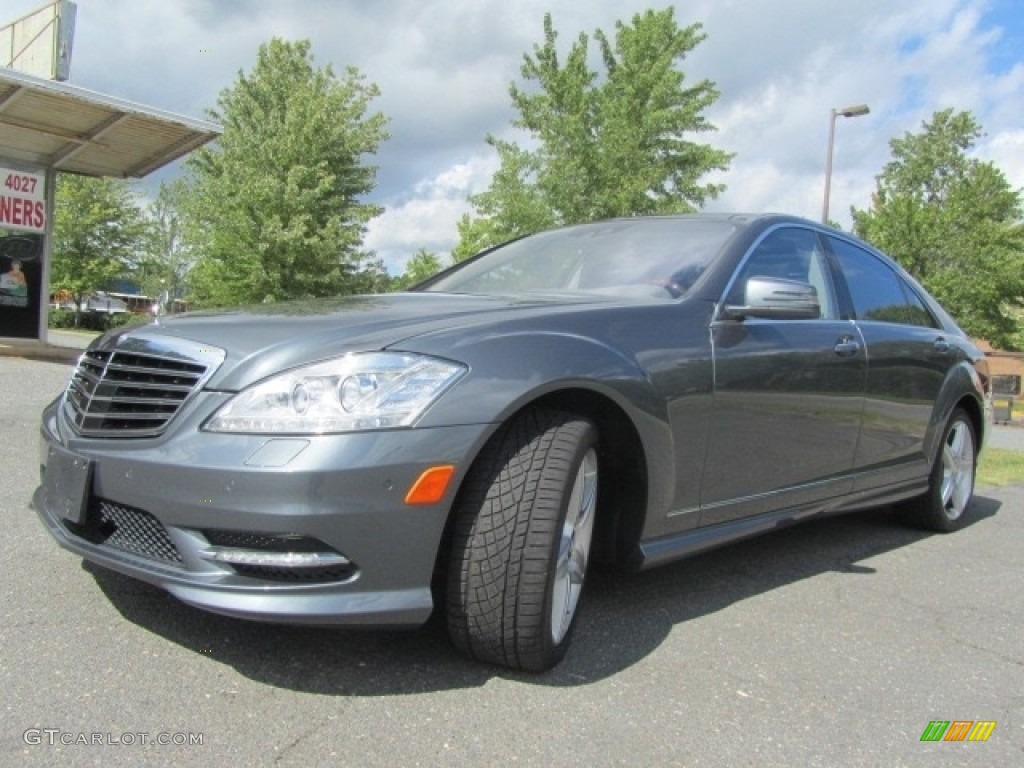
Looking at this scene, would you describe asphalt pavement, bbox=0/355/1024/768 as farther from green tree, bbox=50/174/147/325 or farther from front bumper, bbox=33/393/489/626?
green tree, bbox=50/174/147/325

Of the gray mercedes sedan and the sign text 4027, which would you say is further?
the sign text 4027

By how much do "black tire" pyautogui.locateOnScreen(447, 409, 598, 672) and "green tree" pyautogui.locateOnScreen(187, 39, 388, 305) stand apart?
19.3 metres

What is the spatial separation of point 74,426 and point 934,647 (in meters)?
3.02

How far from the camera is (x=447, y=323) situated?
101 inches

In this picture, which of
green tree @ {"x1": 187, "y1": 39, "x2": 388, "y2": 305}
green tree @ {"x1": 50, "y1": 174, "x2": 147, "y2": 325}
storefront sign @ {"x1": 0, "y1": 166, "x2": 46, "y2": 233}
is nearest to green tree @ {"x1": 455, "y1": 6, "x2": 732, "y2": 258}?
green tree @ {"x1": 187, "y1": 39, "x2": 388, "y2": 305}

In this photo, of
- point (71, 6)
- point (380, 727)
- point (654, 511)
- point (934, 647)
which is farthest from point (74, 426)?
point (71, 6)

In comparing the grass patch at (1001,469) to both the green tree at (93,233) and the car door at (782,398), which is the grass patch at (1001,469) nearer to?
the car door at (782,398)

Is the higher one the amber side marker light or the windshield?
the windshield

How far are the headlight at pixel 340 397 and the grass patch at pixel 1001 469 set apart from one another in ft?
18.7

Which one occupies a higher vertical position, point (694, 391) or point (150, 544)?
point (694, 391)

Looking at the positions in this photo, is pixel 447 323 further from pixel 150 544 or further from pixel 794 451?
pixel 794 451

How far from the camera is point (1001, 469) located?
8281 mm

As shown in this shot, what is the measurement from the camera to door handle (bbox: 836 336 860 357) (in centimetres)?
381

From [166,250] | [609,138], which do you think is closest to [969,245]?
[609,138]
